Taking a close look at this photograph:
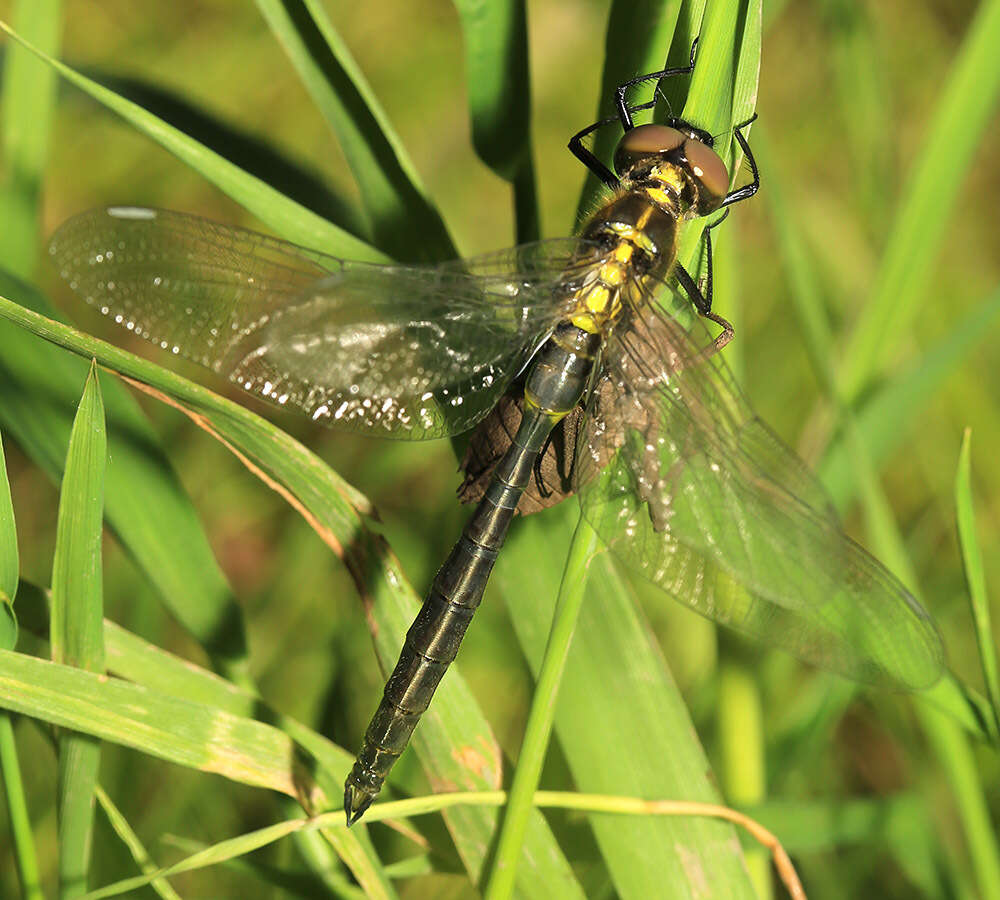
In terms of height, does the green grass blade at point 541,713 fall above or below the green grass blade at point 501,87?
below

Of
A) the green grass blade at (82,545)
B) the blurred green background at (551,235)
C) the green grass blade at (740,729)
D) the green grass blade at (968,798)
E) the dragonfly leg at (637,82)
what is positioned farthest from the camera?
the blurred green background at (551,235)

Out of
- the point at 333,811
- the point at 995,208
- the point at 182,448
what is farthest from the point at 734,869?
the point at 995,208

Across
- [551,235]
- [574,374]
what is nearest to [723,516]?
[574,374]

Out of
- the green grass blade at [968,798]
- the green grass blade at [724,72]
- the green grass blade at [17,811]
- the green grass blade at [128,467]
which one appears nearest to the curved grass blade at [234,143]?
the green grass blade at [128,467]

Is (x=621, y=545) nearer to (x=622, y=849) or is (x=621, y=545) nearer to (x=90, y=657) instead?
(x=622, y=849)

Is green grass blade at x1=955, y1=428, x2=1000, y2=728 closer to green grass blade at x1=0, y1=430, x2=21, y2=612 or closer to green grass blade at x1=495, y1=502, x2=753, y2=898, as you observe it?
green grass blade at x1=495, y1=502, x2=753, y2=898

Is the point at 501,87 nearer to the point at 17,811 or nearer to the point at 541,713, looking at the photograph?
the point at 541,713

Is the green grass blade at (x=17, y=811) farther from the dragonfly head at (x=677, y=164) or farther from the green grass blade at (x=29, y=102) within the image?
the dragonfly head at (x=677, y=164)
